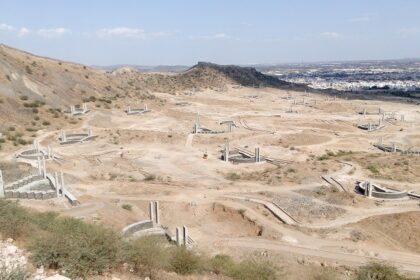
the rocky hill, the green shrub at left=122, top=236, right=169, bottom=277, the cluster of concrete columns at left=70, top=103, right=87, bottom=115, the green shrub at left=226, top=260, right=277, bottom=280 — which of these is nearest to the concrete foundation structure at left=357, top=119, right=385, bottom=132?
the rocky hill

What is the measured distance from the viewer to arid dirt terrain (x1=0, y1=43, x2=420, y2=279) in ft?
80.5

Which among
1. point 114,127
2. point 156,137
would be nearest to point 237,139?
point 156,137

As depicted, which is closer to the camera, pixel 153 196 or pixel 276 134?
pixel 153 196

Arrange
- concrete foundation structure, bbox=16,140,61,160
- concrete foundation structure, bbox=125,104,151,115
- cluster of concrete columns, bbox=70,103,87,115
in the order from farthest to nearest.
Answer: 1. concrete foundation structure, bbox=125,104,151,115
2. cluster of concrete columns, bbox=70,103,87,115
3. concrete foundation structure, bbox=16,140,61,160

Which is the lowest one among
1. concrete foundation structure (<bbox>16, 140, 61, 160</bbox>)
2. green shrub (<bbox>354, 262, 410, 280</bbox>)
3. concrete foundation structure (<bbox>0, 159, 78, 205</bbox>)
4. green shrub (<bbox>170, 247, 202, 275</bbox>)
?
concrete foundation structure (<bbox>16, 140, 61, 160</bbox>)

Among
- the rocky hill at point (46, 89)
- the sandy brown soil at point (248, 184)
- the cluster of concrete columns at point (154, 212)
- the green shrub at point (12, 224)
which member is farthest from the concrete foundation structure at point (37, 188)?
the rocky hill at point (46, 89)

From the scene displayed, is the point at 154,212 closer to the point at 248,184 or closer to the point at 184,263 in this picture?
the point at 248,184

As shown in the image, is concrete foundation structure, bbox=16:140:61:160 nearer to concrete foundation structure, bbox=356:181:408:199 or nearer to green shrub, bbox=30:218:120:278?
concrete foundation structure, bbox=356:181:408:199

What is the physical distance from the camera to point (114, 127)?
61688 millimetres

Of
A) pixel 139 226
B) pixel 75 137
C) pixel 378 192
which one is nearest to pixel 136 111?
pixel 75 137

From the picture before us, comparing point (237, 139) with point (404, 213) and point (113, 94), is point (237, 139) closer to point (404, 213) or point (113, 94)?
point (404, 213)

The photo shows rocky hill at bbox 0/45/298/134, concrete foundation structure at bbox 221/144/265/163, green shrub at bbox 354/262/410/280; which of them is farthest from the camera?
rocky hill at bbox 0/45/298/134

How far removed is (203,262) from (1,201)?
23.2ft

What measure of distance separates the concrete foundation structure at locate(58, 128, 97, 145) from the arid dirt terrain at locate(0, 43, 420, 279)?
107cm
